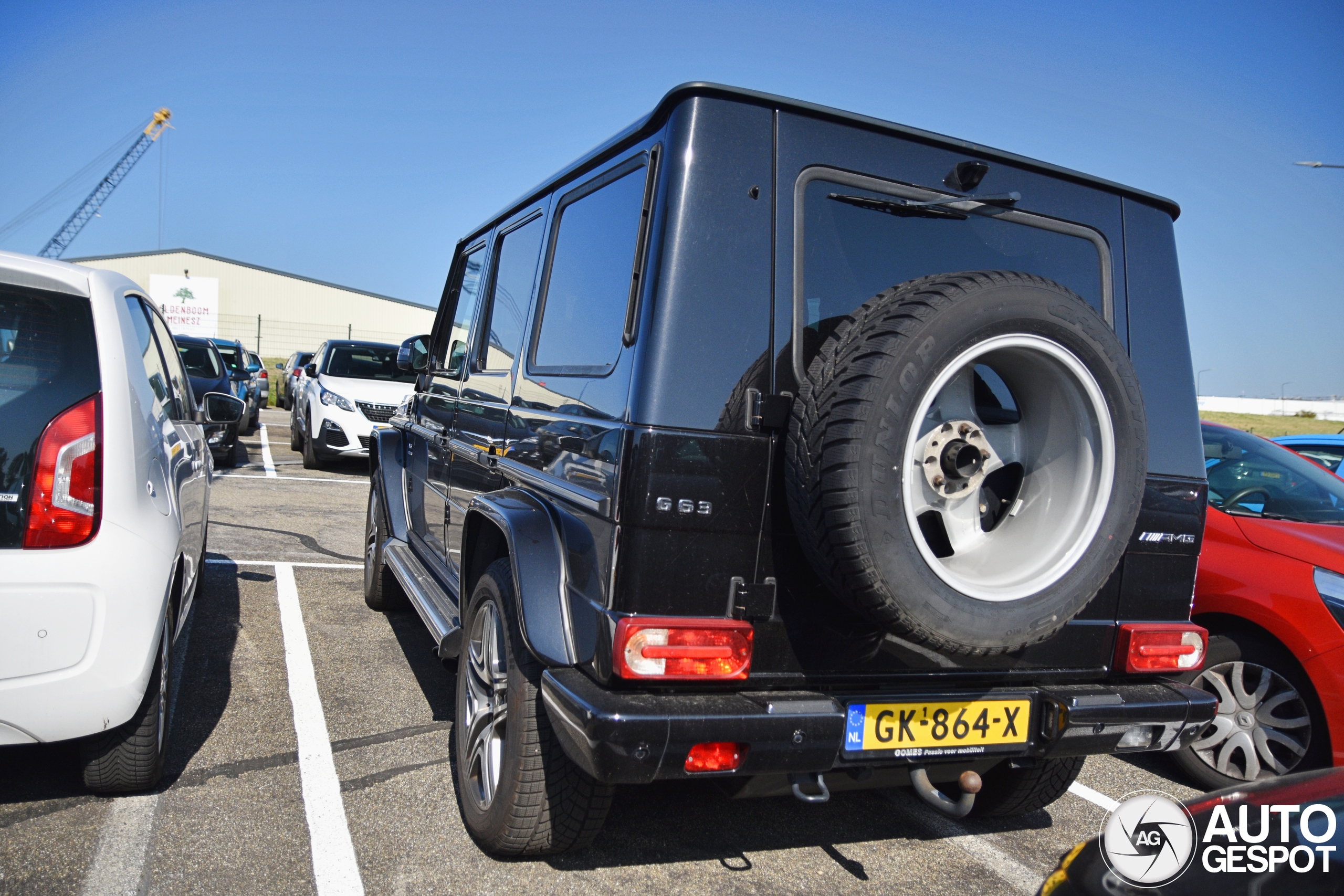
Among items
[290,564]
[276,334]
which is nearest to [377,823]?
[290,564]

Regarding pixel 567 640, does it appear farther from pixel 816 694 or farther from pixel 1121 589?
pixel 1121 589

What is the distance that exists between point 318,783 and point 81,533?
1162mm

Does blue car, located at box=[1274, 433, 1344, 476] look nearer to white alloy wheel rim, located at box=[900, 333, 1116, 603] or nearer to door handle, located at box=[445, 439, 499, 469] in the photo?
white alloy wheel rim, located at box=[900, 333, 1116, 603]

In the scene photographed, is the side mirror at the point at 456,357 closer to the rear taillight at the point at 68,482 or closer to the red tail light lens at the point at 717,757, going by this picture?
the rear taillight at the point at 68,482

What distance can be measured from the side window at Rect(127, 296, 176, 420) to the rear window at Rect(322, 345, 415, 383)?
8.34 meters

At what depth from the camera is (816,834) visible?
119 inches

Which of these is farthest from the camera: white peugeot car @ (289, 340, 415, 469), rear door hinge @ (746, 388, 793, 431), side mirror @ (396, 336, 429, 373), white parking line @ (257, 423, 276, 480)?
white peugeot car @ (289, 340, 415, 469)

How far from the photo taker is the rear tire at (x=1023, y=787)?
3062 mm

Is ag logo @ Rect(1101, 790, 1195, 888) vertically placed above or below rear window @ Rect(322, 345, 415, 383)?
below

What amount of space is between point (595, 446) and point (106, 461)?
1.40 m

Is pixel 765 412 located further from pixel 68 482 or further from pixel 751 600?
pixel 68 482

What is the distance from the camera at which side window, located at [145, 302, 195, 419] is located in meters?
3.74

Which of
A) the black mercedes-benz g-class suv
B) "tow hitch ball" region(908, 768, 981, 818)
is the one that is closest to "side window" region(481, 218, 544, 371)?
the black mercedes-benz g-class suv

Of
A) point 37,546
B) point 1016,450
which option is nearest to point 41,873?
point 37,546
